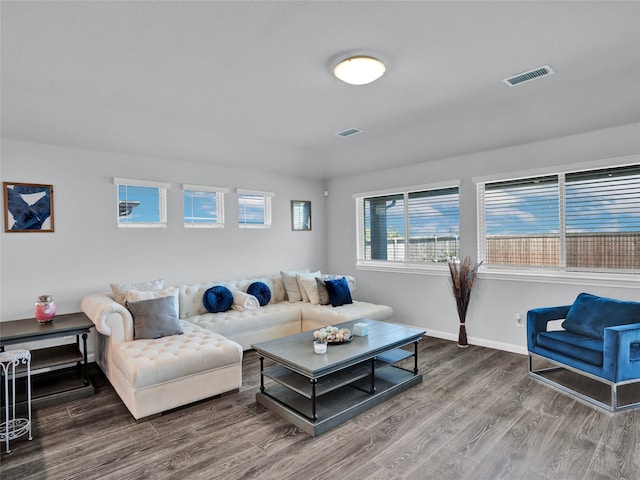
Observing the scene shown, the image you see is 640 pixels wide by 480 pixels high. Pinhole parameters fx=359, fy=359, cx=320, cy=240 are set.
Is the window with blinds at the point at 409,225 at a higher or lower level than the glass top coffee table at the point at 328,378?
higher

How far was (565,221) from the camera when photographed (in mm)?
4172

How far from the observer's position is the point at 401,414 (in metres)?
2.99

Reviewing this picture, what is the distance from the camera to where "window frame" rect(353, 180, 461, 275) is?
5.18 m

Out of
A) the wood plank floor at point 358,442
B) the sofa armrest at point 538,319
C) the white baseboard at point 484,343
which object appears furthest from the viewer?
the white baseboard at point 484,343

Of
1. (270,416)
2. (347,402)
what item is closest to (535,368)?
(347,402)

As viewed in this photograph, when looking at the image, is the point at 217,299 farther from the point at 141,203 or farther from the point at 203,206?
the point at 141,203

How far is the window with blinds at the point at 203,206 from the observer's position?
16.7ft

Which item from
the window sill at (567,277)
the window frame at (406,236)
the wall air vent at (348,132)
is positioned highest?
the wall air vent at (348,132)

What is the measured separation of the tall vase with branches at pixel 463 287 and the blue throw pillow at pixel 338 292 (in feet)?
4.83

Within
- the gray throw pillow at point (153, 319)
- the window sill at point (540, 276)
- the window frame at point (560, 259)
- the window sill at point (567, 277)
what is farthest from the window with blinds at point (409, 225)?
the gray throw pillow at point (153, 319)

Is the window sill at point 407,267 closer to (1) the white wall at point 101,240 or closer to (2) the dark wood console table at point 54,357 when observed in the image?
(1) the white wall at point 101,240

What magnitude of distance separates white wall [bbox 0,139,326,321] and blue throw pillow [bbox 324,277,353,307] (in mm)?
1293

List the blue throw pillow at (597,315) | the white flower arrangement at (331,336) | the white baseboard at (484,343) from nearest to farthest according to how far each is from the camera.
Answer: the blue throw pillow at (597,315)
the white flower arrangement at (331,336)
the white baseboard at (484,343)

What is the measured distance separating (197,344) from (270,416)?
3.27 ft
